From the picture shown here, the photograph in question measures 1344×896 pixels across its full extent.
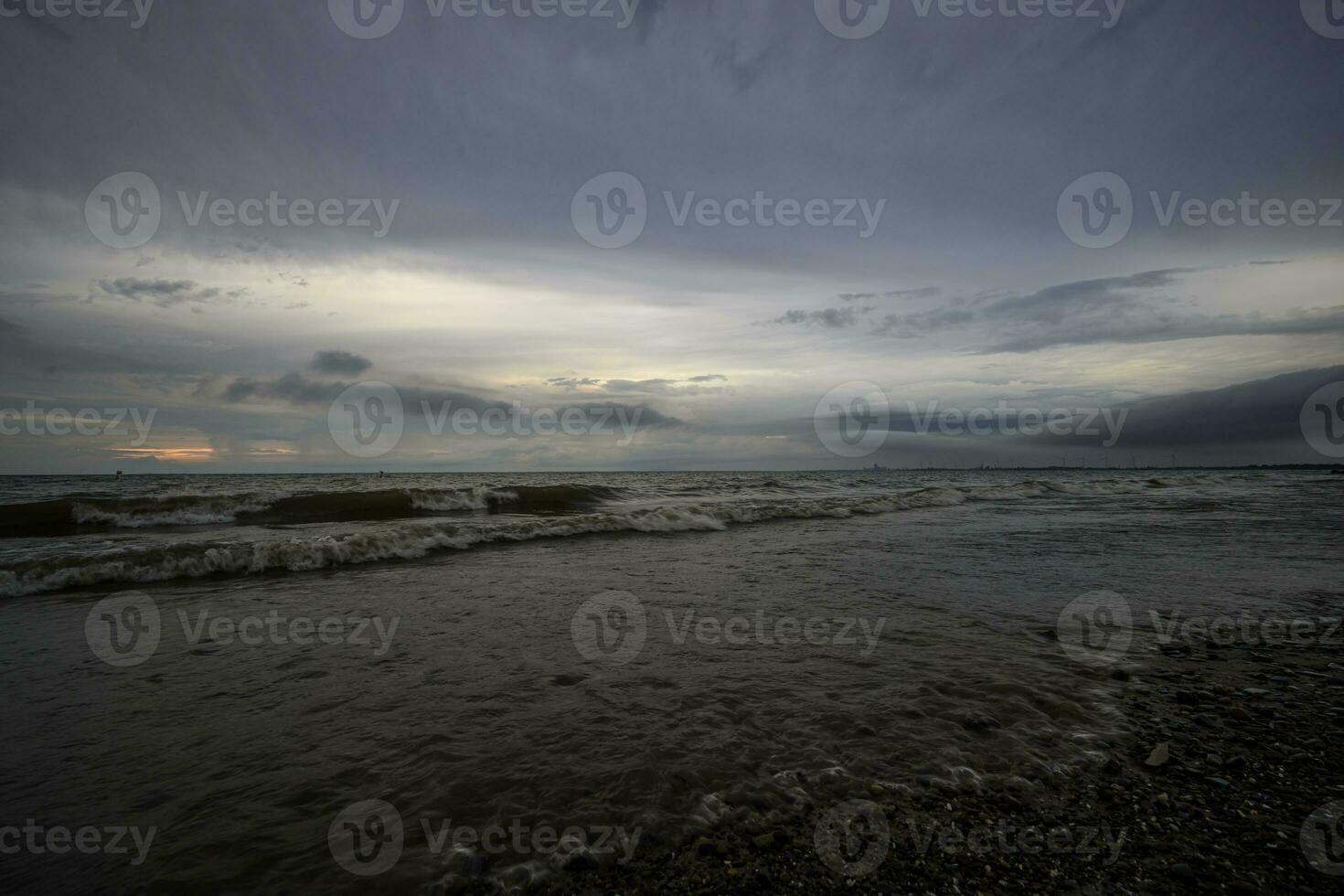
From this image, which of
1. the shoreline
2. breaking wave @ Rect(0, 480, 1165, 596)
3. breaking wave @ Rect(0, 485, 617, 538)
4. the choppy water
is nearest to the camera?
the shoreline

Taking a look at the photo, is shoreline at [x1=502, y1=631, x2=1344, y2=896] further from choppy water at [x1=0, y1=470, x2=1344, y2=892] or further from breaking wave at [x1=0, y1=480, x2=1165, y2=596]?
breaking wave at [x1=0, y1=480, x2=1165, y2=596]

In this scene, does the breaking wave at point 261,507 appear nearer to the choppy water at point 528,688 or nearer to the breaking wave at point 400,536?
the breaking wave at point 400,536

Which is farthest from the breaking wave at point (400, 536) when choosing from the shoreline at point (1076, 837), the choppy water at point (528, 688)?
the shoreline at point (1076, 837)

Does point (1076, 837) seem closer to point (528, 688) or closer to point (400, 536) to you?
point (528, 688)

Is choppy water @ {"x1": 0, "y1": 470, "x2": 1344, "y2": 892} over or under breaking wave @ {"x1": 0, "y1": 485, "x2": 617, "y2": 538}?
under

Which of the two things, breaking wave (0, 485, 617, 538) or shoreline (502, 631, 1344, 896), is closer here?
shoreline (502, 631, 1344, 896)

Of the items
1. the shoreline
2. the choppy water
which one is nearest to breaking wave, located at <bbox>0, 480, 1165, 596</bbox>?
the choppy water

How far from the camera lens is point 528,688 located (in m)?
5.66

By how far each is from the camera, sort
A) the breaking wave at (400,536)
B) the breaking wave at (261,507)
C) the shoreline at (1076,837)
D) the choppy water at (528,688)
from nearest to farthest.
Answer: the shoreline at (1076,837) < the choppy water at (528,688) < the breaking wave at (400,536) < the breaking wave at (261,507)

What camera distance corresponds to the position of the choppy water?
144 inches

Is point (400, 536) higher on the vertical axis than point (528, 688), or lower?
higher

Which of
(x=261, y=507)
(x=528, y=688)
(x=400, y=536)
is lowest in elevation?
(x=528, y=688)

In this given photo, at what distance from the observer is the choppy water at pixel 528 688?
3.66 meters

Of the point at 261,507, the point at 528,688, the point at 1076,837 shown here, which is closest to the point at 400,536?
the point at 528,688
